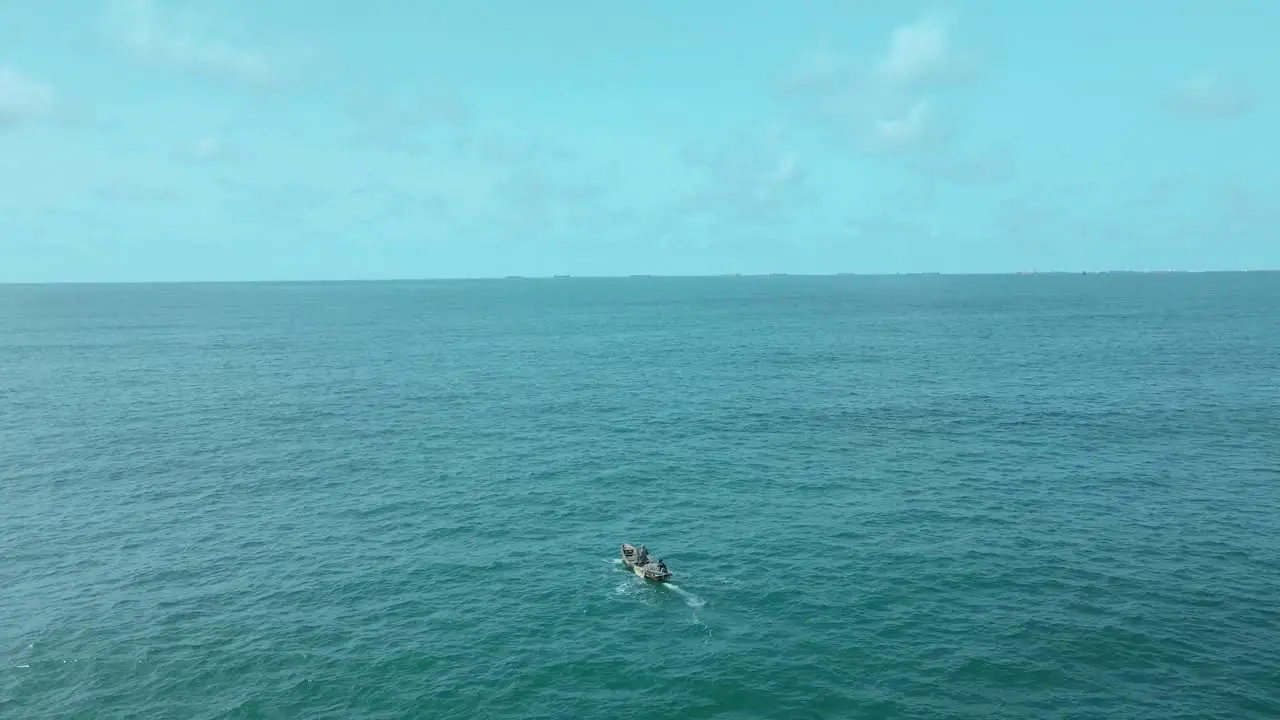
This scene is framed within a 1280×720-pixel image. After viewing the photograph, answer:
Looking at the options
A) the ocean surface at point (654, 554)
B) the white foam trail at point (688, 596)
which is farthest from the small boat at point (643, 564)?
the ocean surface at point (654, 554)

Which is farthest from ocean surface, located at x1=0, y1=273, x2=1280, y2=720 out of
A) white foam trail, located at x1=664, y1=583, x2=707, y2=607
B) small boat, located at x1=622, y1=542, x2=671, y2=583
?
small boat, located at x1=622, y1=542, x2=671, y2=583

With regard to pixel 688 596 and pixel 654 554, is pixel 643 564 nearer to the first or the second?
pixel 654 554

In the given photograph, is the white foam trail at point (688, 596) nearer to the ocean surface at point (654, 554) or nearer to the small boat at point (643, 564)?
the ocean surface at point (654, 554)

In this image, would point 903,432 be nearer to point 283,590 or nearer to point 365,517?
point 365,517

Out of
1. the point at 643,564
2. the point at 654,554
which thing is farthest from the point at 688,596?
the point at 654,554

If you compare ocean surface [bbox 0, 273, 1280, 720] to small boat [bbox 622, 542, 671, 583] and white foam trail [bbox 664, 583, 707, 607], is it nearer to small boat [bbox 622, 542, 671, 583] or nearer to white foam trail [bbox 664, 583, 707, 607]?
white foam trail [bbox 664, 583, 707, 607]

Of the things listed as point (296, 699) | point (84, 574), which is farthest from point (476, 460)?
point (296, 699)
